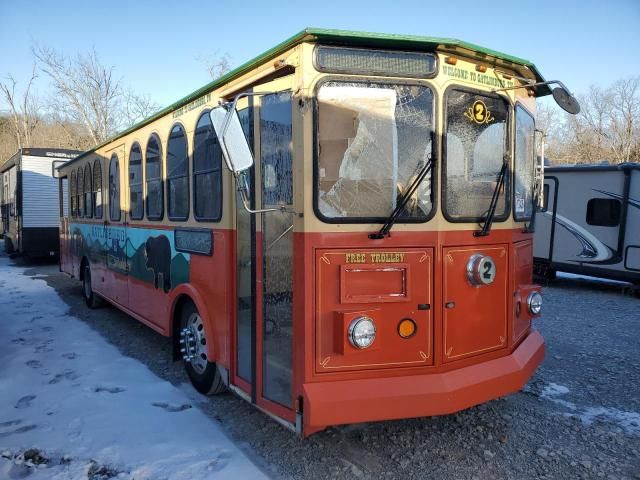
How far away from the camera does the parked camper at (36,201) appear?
1468 cm

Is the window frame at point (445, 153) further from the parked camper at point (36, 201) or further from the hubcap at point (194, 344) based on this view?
the parked camper at point (36, 201)

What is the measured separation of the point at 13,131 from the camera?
3400 cm

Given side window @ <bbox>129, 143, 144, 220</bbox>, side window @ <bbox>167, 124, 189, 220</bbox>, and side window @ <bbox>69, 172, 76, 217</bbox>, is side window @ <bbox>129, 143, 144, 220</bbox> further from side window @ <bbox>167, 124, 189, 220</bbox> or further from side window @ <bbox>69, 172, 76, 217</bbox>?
side window @ <bbox>69, 172, 76, 217</bbox>

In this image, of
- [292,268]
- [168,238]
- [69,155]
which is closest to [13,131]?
[69,155]

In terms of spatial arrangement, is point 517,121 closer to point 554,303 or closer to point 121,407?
point 121,407

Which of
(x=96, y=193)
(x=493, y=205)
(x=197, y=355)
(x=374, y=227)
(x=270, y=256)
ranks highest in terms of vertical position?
(x=96, y=193)

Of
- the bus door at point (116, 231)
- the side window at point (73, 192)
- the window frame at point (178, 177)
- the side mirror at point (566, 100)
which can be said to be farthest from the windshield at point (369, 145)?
the side window at point (73, 192)

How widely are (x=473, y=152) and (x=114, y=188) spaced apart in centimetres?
502

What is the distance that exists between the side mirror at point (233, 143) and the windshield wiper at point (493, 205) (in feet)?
5.14

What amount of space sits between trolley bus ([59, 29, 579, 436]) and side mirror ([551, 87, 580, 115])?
0.01m

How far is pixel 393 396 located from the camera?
2949 millimetres

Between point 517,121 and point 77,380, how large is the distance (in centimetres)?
441

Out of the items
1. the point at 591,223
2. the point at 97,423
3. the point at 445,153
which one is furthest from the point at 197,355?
the point at 591,223

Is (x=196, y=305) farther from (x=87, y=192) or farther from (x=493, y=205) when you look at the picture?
(x=87, y=192)
